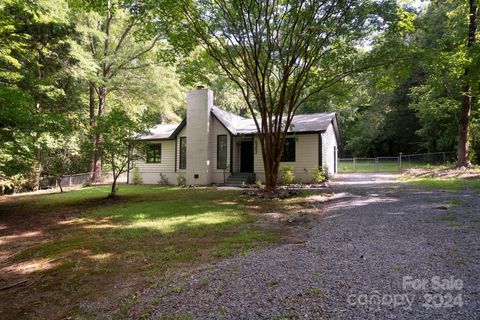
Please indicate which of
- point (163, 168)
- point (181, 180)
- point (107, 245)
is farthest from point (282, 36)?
point (163, 168)

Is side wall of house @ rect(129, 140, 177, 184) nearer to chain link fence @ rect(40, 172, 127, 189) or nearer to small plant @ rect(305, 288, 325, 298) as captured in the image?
chain link fence @ rect(40, 172, 127, 189)

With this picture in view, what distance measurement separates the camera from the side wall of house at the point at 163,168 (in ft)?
62.2

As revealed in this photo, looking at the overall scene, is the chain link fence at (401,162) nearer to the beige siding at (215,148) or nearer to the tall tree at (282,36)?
the beige siding at (215,148)

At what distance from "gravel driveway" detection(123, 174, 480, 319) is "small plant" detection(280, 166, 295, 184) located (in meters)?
9.95

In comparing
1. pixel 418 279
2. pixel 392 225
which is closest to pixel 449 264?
pixel 418 279

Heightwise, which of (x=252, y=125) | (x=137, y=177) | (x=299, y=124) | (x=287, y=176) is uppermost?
(x=252, y=125)

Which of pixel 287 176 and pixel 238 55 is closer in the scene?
pixel 238 55

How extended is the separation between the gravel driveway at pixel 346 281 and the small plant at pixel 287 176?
9955 millimetres

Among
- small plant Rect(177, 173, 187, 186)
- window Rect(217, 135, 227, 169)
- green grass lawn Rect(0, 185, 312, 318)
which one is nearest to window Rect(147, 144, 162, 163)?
small plant Rect(177, 173, 187, 186)

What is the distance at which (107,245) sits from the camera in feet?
18.6

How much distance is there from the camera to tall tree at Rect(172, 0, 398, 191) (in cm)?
1016

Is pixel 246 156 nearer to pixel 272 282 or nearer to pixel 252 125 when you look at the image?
pixel 252 125

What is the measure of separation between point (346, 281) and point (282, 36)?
10.6 meters

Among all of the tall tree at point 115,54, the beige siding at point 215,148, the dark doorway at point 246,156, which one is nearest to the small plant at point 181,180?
the beige siding at point 215,148
